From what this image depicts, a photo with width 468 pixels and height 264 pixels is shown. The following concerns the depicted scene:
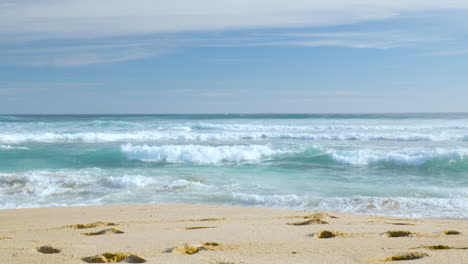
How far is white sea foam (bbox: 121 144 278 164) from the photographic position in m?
16.0

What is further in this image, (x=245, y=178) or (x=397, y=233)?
(x=245, y=178)

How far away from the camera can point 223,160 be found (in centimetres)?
1583

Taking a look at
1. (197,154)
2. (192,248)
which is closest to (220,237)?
(192,248)

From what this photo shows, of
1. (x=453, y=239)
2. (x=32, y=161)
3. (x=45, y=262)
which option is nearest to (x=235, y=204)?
(x=453, y=239)

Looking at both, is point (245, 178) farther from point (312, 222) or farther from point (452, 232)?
point (452, 232)

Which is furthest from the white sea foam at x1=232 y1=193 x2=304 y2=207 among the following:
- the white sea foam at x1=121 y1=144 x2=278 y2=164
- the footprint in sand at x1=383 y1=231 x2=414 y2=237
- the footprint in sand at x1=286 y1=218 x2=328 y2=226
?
the white sea foam at x1=121 y1=144 x2=278 y2=164

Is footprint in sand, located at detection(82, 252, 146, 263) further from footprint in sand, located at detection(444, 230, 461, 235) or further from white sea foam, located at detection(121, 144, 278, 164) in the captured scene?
white sea foam, located at detection(121, 144, 278, 164)

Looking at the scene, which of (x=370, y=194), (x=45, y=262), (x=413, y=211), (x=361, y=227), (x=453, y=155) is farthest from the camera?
(x=453, y=155)

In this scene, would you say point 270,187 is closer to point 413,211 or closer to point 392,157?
point 413,211

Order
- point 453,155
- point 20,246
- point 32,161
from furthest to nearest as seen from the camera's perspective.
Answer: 1. point 32,161
2. point 453,155
3. point 20,246

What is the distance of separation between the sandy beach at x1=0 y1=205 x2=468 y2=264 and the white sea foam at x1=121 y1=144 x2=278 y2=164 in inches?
349

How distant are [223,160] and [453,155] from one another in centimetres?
761

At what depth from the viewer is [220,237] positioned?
15.6 feet

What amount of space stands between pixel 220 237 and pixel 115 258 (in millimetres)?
1314
